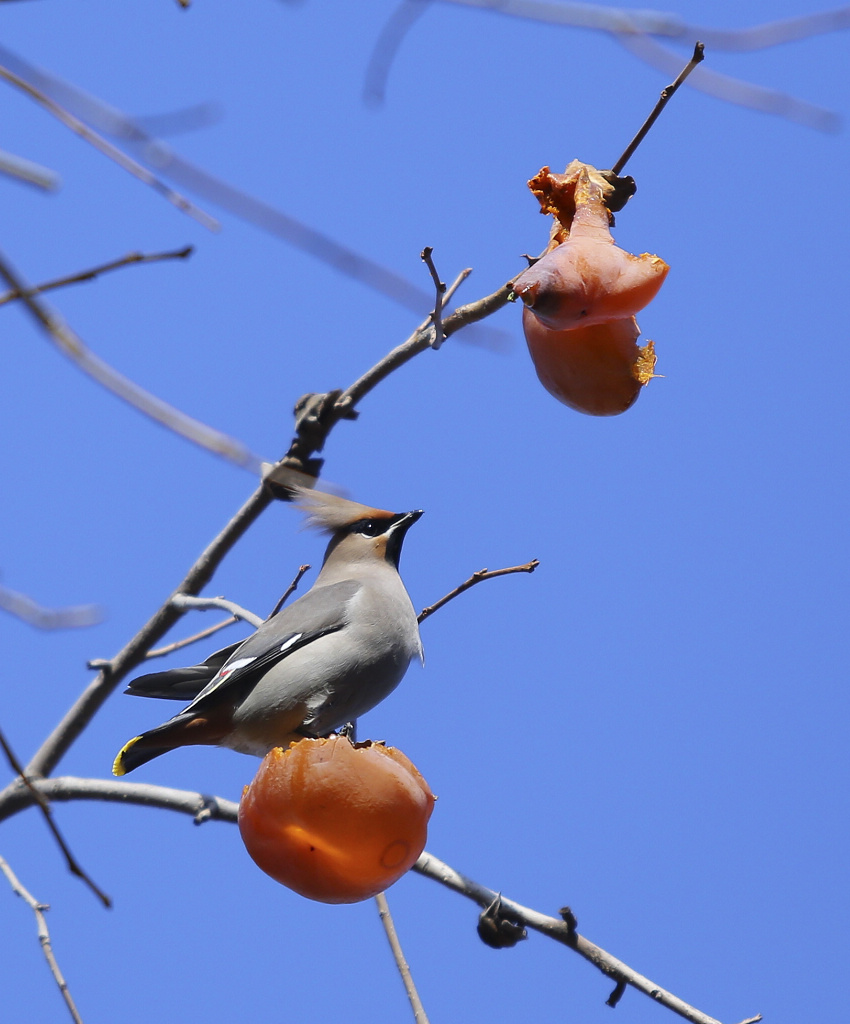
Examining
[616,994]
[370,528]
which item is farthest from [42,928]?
[370,528]

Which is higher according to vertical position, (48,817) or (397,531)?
(397,531)

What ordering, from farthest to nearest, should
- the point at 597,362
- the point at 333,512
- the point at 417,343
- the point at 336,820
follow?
the point at 333,512 < the point at 417,343 < the point at 597,362 < the point at 336,820

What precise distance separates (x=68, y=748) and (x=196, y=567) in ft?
2.38

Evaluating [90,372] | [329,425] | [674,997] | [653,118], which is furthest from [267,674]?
[90,372]

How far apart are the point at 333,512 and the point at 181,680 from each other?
0.94 m

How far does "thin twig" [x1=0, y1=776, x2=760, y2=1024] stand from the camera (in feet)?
8.89

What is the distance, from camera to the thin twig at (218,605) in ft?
11.1

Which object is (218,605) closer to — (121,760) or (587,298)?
(121,760)

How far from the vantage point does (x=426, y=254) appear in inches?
95.0

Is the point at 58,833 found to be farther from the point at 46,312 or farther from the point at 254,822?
the point at 254,822

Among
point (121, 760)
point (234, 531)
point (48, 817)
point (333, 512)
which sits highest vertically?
point (333, 512)

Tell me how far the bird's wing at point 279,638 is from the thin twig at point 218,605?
4 cm

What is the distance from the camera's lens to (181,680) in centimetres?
350

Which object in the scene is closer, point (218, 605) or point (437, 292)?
point (437, 292)
